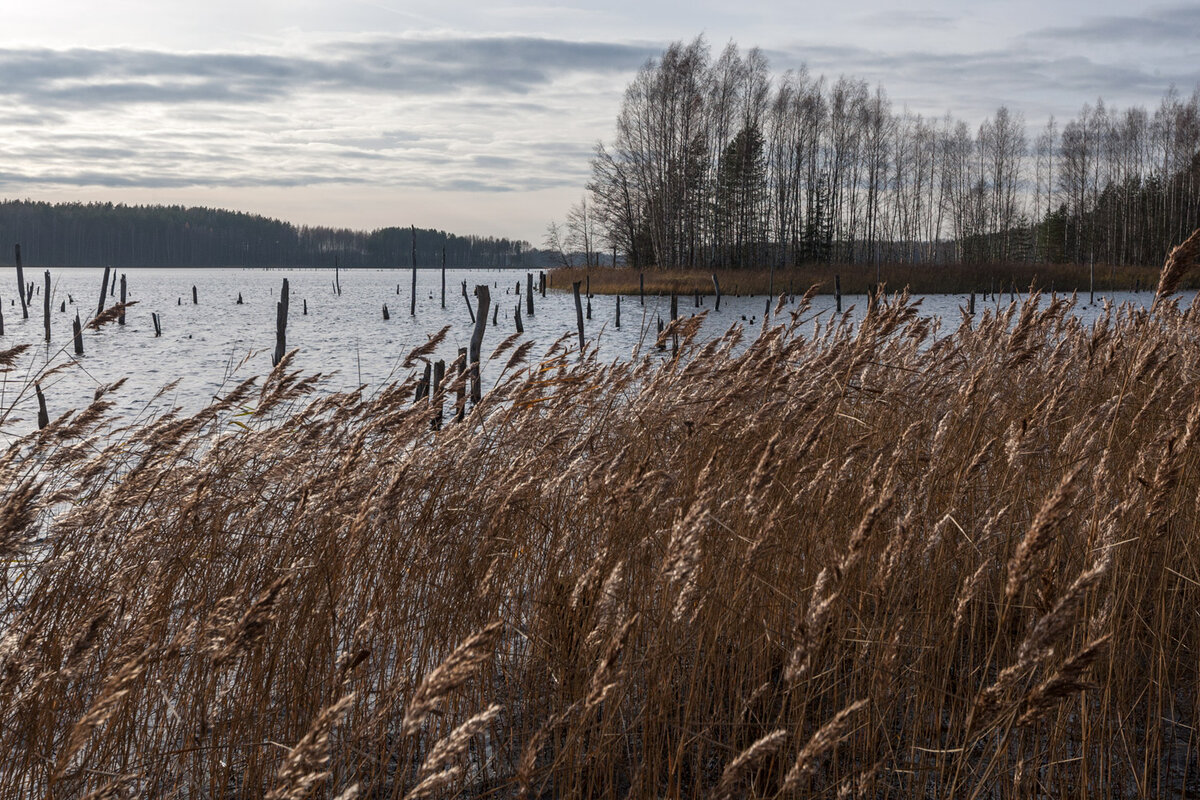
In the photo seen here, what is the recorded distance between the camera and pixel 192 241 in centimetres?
16462

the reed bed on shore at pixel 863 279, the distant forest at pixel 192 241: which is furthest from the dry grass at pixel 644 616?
the distant forest at pixel 192 241

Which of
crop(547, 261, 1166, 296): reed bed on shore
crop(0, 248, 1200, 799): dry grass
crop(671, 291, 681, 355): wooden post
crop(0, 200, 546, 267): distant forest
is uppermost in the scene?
crop(0, 200, 546, 267): distant forest

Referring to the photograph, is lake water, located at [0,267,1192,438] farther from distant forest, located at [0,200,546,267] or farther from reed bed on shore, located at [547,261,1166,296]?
distant forest, located at [0,200,546,267]

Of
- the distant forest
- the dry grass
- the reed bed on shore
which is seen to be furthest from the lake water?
the distant forest

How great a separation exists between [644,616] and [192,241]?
181725mm

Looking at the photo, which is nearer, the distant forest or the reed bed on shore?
the reed bed on shore

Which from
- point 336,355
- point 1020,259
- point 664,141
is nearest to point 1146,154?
point 1020,259

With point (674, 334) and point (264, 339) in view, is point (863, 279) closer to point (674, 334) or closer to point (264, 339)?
point (264, 339)

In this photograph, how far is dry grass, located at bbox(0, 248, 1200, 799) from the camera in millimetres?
1934

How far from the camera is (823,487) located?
3568 millimetres

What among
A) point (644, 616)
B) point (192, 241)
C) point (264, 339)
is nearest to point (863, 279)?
point (264, 339)

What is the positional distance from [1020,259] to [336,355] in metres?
66.6

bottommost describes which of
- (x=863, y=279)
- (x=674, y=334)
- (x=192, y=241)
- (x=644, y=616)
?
(x=644, y=616)

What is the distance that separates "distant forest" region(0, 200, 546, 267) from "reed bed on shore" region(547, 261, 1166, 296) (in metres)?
95.5
